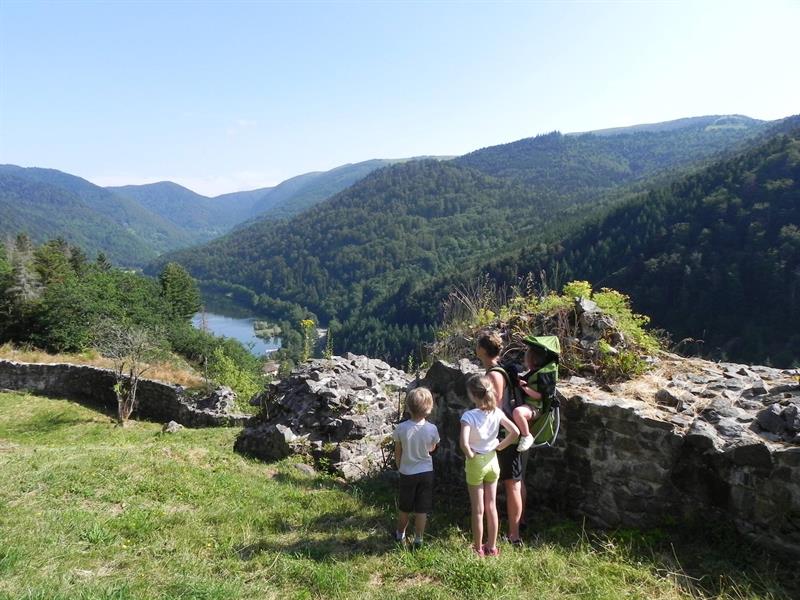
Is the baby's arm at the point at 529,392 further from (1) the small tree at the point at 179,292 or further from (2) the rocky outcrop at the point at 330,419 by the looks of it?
(1) the small tree at the point at 179,292

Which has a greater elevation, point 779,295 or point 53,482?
point 53,482

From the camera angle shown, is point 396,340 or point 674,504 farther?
point 396,340

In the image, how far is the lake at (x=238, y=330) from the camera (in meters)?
115

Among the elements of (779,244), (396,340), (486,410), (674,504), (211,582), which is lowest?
(396,340)

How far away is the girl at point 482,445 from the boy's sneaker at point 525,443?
9cm

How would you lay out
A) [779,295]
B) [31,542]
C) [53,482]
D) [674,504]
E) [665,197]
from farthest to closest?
[665,197]
[779,295]
[53,482]
[674,504]
[31,542]

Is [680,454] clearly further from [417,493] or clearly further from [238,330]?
[238,330]

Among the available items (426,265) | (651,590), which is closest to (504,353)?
(651,590)

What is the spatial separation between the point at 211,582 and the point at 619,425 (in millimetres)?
3924

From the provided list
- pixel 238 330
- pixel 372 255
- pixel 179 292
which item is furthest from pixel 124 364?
pixel 372 255

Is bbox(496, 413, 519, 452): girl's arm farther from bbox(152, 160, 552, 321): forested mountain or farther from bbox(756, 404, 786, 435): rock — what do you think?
bbox(152, 160, 552, 321): forested mountain

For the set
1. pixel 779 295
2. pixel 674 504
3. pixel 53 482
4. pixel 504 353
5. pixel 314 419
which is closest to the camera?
pixel 674 504

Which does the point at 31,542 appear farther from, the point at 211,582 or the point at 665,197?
the point at 665,197

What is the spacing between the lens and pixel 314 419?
9.16 m
